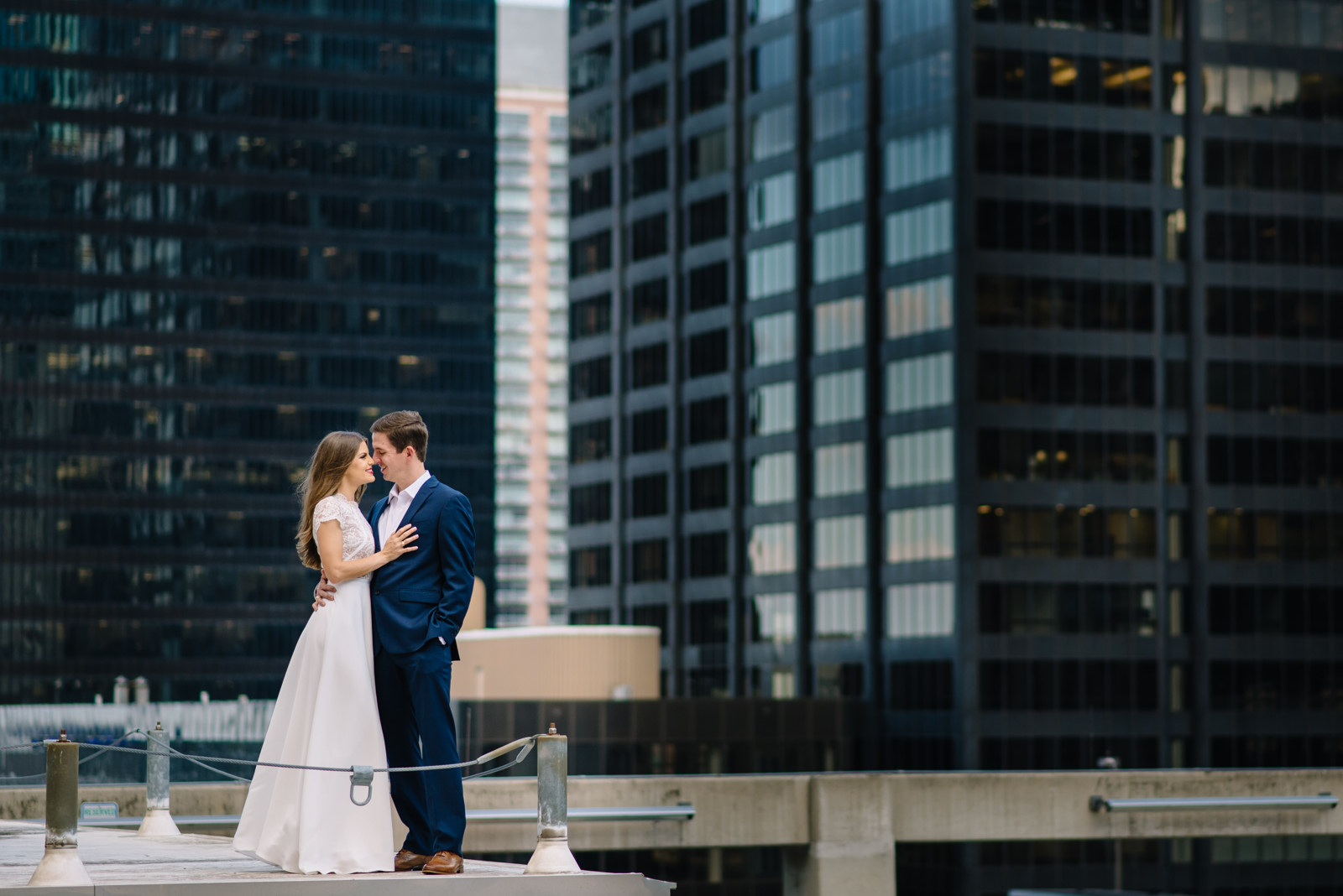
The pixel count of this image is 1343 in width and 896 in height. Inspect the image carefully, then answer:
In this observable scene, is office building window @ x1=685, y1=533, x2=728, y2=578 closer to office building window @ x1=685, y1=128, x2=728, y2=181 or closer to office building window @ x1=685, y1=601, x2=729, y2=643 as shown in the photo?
office building window @ x1=685, y1=601, x2=729, y2=643

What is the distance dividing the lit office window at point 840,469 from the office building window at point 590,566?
2180 cm

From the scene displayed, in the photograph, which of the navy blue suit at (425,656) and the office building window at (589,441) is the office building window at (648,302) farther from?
the navy blue suit at (425,656)

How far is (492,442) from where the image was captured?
497 ft

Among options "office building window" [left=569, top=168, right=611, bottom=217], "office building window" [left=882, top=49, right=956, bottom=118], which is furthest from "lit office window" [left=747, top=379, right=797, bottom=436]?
"office building window" [left=569, top=168, right=611, bottom=217]

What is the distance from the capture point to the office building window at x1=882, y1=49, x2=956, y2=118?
101062 mm

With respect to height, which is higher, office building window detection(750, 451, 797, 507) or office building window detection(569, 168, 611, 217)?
office building window detection(569, 168, 611, 217)

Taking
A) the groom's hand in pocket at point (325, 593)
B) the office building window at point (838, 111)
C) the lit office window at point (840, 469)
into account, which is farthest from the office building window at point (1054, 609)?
the groom's hand in pocket at point (325, 593)

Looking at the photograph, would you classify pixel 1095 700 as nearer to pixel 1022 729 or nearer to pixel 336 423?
pixel 1022 729

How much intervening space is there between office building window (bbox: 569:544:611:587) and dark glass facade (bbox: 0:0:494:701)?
690 inches

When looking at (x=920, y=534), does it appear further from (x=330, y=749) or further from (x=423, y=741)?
(x=330, y=749)

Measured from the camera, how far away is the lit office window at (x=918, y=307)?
329 ft

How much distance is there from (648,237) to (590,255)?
23.4 feet

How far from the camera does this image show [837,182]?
355 feet

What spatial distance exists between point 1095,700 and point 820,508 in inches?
688
